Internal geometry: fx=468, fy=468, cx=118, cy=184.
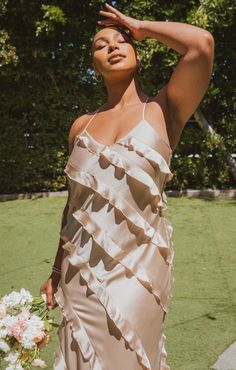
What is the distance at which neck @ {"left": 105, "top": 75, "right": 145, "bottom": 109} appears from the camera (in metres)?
2.02

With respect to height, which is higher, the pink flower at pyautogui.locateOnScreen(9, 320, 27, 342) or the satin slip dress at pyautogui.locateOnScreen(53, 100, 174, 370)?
the satin slip dress at pyautogui.locateOnScreen(53, 100, 174, 370)

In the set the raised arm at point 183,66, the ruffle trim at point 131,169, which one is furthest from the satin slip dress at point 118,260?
the raised arm at point 183,66

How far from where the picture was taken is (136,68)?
204 cm

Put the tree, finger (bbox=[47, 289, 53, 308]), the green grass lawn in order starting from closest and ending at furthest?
finger (bbox=[47, 289, 53, 308]) → the green grass lawn → the tree

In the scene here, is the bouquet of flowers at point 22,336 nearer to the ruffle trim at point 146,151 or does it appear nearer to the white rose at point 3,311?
the white rose at point 3,311

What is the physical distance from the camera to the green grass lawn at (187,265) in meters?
3.63

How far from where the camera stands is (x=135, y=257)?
1819 mm

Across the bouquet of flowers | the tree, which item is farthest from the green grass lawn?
the bouquet of flowers

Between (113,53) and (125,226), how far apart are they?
0.73m

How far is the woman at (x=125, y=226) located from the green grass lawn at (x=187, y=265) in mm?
1635

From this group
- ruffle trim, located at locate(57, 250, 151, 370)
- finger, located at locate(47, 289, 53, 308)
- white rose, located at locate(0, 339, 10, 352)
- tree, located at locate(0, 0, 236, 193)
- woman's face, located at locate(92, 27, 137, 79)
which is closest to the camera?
ruffle trim, located at locate(57, 250, 151, 370)

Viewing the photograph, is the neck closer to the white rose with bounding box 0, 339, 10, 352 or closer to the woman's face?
the woman's face

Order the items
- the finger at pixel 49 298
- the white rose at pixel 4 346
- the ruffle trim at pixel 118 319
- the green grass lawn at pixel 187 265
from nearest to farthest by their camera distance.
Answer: the ruffle trim at pixel 118 319 < the white rose at pixel 4 346 < the finger at pixel 49 298 < the green grass lawn at pixel 187 265

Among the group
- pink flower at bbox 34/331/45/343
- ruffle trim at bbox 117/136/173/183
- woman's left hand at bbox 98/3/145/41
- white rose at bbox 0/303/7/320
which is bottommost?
pink flower at bbox 34/331/45/343
